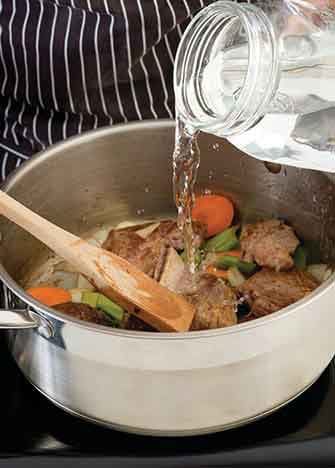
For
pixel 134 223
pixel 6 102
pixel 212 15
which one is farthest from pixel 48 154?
pixel 6 102

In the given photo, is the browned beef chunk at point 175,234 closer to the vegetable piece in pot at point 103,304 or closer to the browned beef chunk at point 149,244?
the browned beef chunk at point 149,244

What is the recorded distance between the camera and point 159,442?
97 cm

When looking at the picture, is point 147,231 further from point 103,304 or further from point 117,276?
point 117,276

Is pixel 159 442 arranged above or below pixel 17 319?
below

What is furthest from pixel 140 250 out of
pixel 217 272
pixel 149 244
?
pixel 217 272

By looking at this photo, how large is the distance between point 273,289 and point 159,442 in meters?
0.29

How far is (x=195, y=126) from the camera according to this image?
0.94m

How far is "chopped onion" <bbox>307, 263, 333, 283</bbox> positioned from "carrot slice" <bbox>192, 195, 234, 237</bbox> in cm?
16

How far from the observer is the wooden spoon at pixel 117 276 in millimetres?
1019

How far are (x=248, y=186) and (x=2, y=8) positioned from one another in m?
0.55

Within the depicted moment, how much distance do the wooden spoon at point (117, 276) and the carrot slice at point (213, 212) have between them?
0.28 m

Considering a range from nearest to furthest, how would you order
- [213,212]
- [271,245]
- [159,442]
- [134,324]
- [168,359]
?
[168,359]
[159,442]
[134,324]
[271,245]
[213,212]

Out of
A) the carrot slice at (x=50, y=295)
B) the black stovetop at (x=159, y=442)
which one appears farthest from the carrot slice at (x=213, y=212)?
the black stovetop at (x=159, y=442)

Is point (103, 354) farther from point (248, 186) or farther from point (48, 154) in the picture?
point (248, 186)
